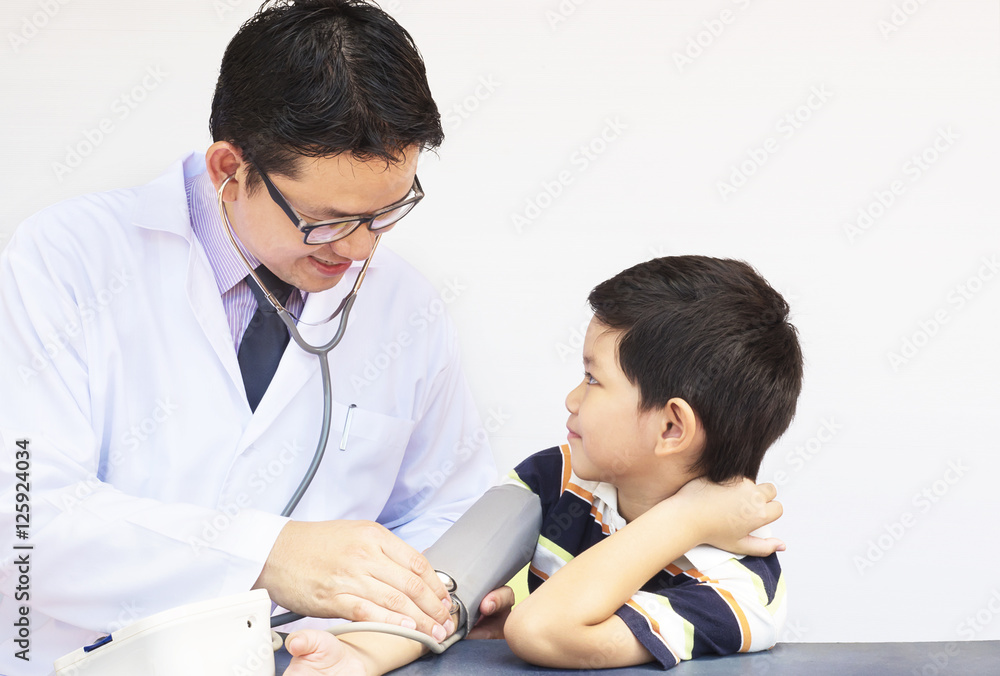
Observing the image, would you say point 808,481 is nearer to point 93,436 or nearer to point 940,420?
point 940,420

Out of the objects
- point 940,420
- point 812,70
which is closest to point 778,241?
point 812,70

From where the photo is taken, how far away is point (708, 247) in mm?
2062

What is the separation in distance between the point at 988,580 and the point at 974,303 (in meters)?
0.69

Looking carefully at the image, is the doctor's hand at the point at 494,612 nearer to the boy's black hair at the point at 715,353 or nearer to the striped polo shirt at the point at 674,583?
the striped polo shirt at the point at 674,583

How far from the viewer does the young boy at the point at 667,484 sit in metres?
1.04

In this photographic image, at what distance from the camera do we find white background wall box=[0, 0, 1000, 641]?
205 centimetres

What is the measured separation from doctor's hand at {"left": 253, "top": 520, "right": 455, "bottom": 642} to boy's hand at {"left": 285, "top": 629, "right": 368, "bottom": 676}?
0.08 metres

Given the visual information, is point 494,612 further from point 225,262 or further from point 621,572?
point 225,262

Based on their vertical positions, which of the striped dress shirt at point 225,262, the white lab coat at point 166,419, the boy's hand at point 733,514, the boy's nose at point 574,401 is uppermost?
the boy's hand at point 733,514

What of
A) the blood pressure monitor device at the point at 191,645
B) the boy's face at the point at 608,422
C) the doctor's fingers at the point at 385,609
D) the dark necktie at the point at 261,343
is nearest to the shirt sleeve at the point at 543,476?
the boy's face at the point at 608,422

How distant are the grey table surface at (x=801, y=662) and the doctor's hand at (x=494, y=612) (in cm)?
9

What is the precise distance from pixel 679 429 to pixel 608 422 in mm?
100

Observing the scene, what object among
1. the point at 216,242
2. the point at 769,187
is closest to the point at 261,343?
the point at 216,242

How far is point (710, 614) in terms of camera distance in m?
1.06
